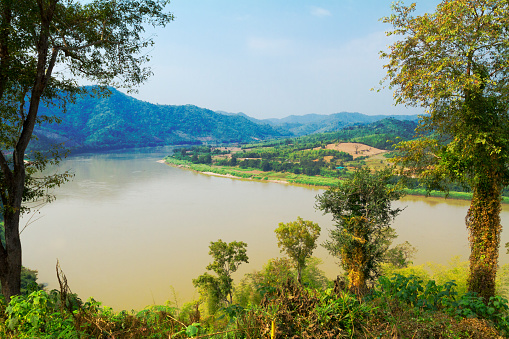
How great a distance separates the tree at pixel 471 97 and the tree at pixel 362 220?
3597mm

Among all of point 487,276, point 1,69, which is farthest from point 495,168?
point 1,69

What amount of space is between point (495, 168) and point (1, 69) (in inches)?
321

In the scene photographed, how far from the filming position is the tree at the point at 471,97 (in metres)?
5.17

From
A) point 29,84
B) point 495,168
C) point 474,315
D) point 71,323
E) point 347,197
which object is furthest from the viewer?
point 347,197

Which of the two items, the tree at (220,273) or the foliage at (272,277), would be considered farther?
the foliage at (272,277)

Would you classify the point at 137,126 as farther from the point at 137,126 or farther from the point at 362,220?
the point at 362,220

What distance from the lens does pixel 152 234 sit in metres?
19.8

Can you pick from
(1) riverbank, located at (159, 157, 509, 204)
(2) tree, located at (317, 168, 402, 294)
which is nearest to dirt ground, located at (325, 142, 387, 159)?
(1) riverbank, located at (159, 157, 509, 204)

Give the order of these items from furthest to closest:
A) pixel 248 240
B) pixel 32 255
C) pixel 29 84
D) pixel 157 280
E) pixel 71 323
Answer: pixel 248 240, pixel 32 255, pixel 157 280, pixel 29 84, pixel 71 323

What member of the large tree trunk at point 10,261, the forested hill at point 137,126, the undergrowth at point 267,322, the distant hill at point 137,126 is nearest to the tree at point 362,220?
the undergrowth at point 267,322

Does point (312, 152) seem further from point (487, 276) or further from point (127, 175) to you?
point (487, 276)

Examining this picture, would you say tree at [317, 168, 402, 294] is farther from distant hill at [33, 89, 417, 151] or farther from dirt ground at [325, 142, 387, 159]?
distant hill at [33, 89, 417, 151]

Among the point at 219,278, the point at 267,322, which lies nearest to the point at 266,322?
the point at 267,322

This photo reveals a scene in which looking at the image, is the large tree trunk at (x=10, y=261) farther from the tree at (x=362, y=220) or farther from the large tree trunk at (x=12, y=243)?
the tree at (x=362, y=220)
